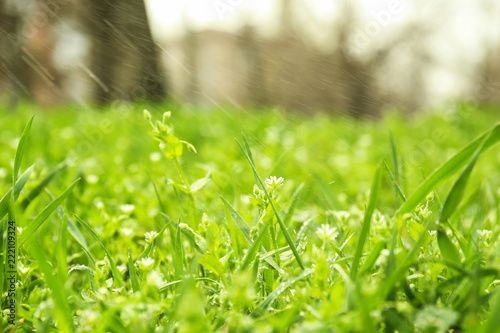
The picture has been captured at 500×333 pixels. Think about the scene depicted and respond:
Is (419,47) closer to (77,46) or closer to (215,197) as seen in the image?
(77,46)

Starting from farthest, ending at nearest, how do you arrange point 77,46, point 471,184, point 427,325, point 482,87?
point 482,87 < point 77,46 < point 471,184 < point 427,325

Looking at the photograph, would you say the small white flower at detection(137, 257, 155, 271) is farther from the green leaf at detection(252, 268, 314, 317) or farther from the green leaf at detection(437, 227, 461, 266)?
the green leaf at detection(437, 227, 461, 266)

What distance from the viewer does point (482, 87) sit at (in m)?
23.2

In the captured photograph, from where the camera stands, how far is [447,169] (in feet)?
3.33

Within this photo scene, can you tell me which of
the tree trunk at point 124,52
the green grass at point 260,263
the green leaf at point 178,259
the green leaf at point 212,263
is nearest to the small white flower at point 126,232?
the green grass at point 260,263

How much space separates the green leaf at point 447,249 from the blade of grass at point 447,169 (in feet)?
0.35

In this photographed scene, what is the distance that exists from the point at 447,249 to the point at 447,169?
18 centimetres

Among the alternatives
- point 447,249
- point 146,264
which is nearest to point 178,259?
point 146,264

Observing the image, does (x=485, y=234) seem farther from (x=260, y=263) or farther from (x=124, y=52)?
(x=124, y=52)

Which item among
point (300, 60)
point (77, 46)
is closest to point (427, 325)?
point (77, 46)

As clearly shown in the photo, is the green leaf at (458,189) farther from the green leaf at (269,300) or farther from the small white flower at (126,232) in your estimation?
the small white flower at (126,232)

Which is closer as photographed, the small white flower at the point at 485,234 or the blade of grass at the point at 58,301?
the blade of grass at the point at 58,301

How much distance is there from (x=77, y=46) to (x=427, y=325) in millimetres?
10774

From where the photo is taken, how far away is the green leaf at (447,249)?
3.03ft
